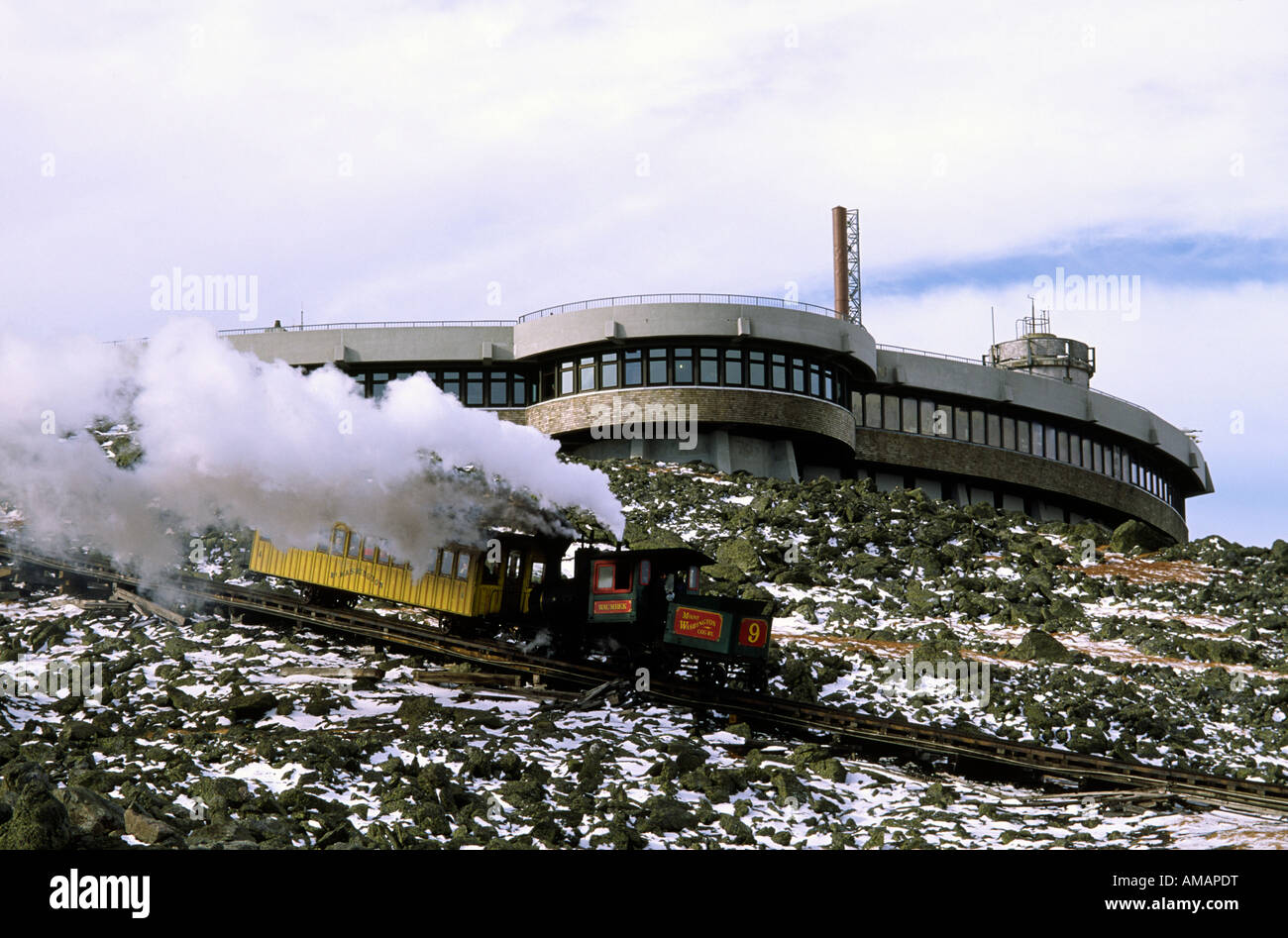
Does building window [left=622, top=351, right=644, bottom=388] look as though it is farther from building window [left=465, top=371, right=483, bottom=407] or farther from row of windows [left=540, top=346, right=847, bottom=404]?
building window [left=465, top=371, right=483, bottom=407]

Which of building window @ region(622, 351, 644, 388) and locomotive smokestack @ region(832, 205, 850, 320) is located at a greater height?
locomotive smokestack @ region(832, 205, 850, 320)

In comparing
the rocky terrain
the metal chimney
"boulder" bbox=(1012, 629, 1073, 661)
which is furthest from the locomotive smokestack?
"boulder" bbox=(1012, 629, 1073, 661)

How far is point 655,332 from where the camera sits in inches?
2274

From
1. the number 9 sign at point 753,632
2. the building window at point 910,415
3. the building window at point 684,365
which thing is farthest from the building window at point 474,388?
the number 9 sign at point 753,632

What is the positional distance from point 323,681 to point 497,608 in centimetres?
457

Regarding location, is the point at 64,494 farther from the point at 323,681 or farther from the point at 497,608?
the point at 497,608

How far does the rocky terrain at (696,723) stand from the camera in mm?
17547

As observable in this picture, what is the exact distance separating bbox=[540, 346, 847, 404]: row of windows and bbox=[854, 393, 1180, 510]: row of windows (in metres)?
7.55

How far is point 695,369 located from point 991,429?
20.7 metres

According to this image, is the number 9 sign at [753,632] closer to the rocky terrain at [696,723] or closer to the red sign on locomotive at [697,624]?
the red sign on locomotive at [697,624]

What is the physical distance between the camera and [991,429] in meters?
69.5

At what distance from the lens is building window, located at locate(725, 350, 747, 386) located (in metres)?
58.2

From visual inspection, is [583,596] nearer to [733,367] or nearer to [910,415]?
[733,367]
